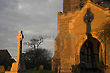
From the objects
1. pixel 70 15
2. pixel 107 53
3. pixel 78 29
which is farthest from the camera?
pixel 70 15

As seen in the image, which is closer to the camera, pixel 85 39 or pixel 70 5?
pixel 85 39

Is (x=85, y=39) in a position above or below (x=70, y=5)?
below

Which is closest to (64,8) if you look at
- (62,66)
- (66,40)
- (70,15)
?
(70,15)

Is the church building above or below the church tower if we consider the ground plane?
below

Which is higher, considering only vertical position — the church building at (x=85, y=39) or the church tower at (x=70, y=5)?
the church tower at (x=70, y=5)

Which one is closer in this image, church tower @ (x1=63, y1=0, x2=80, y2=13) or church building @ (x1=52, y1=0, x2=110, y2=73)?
church building @ (x1=52, y1=0, x2=110, y2=73)

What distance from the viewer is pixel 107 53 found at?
18.9 meters

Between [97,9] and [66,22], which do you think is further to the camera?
[66,22]

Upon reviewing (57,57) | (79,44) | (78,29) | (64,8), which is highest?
(64,8)

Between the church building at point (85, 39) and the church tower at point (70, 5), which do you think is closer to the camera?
the church building at point (85, 39)

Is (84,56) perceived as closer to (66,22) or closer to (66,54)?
(66,54)

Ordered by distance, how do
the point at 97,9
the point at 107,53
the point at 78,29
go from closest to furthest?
the point at 107,53
the point at 97,9
the point at 78,29

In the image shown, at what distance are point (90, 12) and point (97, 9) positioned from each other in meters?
1.14

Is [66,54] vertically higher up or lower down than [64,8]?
lower down
